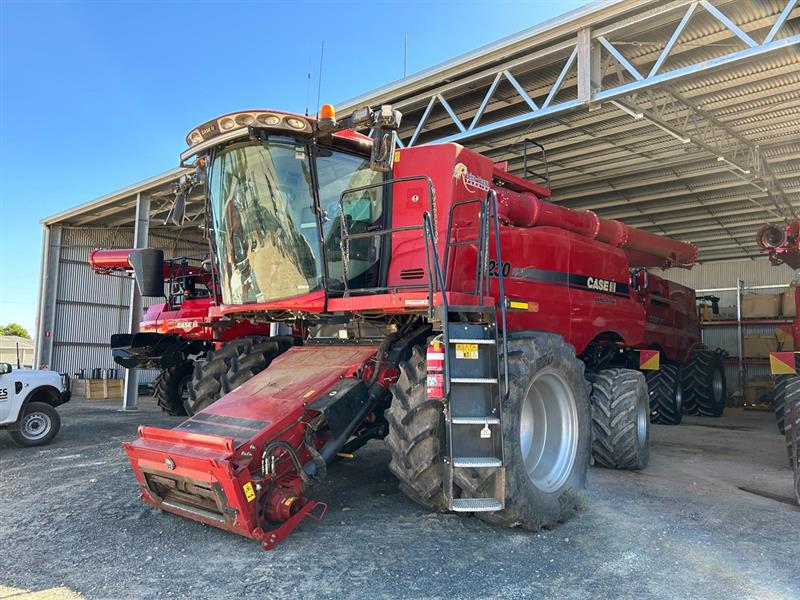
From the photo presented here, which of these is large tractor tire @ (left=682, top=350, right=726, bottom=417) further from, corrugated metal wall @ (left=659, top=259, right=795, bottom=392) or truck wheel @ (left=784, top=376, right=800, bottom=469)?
truck wheel @ (left=784, top=376, right=800, bottom=469)

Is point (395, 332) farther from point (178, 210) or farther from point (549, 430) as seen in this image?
point (178, 210)

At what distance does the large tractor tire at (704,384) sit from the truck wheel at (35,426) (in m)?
11.6

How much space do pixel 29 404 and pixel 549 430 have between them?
749cm

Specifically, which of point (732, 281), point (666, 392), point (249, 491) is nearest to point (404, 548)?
point (249, 491)

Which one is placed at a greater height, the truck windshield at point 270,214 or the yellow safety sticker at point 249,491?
the truck windshield at point 270,214

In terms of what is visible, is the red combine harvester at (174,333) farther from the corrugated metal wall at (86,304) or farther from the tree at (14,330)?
the tree at (14,330)

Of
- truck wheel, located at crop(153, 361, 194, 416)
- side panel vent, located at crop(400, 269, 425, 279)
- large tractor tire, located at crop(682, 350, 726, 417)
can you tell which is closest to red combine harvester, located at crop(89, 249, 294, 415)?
truck wheel, located at crop(153, 361, 194, 416)

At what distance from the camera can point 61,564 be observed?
3.82 metres

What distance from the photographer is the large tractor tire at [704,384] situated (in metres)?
12.7

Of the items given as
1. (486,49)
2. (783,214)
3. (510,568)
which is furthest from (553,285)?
(783,214)

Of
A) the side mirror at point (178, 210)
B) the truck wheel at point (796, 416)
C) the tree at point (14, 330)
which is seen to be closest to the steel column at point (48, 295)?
the side mirror at point (178, 210)

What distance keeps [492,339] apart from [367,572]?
1.76 meters

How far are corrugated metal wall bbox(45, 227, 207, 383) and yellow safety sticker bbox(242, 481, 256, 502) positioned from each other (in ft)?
59.5

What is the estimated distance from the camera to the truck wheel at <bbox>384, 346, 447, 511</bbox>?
160 inches
